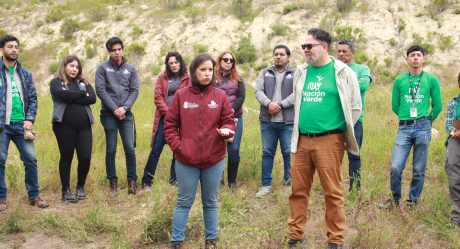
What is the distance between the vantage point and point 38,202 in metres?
5.99

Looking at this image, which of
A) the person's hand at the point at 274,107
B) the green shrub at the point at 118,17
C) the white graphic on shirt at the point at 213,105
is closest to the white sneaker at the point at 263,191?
the person's hand at the point at 274,107

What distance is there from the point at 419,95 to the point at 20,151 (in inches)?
204

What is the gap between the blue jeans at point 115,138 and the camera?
6344mm

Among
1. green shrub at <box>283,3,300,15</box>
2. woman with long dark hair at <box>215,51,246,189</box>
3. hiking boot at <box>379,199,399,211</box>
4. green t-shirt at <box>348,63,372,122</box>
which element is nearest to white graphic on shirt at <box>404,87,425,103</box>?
green t-shirt at <box>348,63,372,122</box>

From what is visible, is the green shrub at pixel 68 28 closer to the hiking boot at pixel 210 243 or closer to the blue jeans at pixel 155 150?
the blue jeans at pixel 155 150

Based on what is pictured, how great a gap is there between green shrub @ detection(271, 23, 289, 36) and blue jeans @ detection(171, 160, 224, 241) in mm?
14122

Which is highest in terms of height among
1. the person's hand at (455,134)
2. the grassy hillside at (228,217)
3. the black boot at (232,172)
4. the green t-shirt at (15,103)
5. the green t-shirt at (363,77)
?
the green t-shirt at (363,77)

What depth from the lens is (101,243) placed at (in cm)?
488

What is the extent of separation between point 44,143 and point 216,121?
6078 millimetres

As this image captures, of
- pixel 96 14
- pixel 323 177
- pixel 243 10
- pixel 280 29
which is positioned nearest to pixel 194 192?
pixel 323 177

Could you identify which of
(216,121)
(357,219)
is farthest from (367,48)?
(216,121)

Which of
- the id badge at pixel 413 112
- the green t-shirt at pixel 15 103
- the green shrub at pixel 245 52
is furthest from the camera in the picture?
the green shrub at pixel 245 52

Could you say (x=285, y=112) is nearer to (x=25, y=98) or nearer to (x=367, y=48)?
(x=25, y=98)

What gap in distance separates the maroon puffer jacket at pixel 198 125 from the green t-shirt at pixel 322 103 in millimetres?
776
